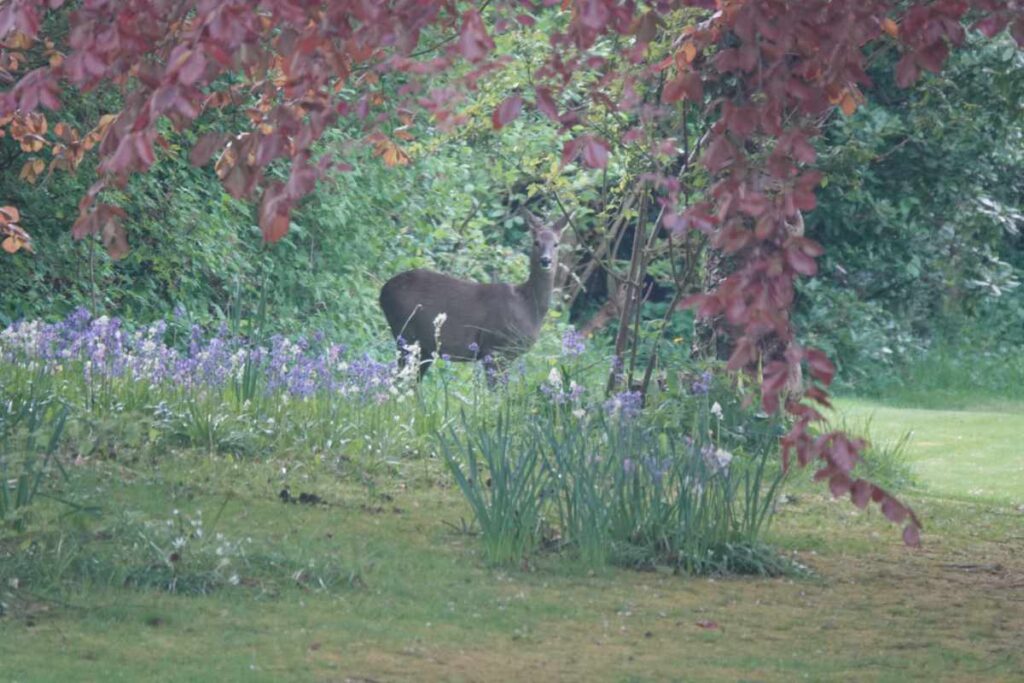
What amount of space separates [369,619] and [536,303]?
731cm

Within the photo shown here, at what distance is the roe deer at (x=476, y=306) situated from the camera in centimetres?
1198

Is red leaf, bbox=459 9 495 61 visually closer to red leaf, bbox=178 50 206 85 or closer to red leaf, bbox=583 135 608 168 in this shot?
red leaf, bbox=583 135 608 168

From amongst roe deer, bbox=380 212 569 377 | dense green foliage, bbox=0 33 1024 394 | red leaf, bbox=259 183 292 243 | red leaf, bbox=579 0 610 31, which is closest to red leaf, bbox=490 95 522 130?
red leaf, bbox=579 0 610 31

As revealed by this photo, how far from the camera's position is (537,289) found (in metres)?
12.3

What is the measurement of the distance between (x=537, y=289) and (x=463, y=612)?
714 centimetres

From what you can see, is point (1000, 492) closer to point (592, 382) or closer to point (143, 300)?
point (592, 382)

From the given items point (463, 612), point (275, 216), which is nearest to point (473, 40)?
point (275, 216)

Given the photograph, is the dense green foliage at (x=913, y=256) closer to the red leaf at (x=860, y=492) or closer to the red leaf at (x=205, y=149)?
the red leaf at (x=860, y=492)

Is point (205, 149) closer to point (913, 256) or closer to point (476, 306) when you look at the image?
point (476, 306)

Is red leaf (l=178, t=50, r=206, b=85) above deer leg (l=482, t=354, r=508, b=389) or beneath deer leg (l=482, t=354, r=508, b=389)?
above

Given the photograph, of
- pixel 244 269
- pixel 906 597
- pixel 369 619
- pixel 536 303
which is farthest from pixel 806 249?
pixel 244 269

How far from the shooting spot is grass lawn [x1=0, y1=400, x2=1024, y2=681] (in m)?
4.58

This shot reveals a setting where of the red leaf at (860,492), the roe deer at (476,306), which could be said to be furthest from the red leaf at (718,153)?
the roe deer at (476,306)

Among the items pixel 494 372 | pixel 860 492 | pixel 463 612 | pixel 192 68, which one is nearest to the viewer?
pixel 192 68
